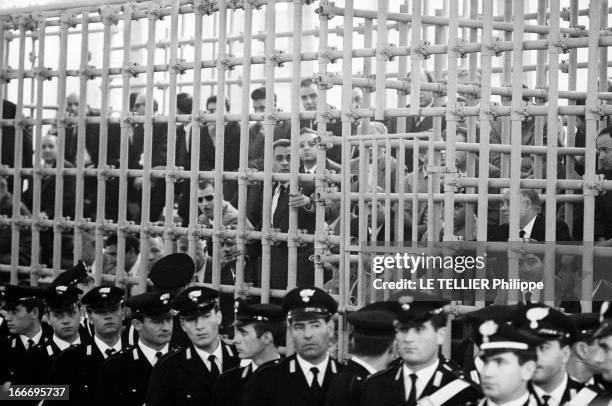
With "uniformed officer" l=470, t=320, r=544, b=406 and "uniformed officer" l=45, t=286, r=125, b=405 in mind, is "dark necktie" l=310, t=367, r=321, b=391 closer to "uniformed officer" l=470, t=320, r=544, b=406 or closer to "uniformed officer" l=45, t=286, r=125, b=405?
"uniformed officer" l=470, t=320, r=544, b=406

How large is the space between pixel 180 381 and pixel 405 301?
2024mm

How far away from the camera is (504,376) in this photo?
19.4 ft

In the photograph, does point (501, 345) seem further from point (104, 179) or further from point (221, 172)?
point (104, 179)

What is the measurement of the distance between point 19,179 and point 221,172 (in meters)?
2.77

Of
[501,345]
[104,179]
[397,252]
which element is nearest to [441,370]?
[501,345]

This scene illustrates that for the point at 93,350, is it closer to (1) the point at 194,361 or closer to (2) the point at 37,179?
(1) the point at 194,361

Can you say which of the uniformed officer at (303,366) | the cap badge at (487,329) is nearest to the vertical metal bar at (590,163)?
the cap badge at (487,329)

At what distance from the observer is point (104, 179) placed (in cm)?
1028

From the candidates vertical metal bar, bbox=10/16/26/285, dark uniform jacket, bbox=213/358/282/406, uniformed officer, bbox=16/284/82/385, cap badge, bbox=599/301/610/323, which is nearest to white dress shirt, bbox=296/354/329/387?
dark uniform jacket, bbox=213/358/282/406

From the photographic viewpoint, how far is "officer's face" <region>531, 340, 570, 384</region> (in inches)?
239

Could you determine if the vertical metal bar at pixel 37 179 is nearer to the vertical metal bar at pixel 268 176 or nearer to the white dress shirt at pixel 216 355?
the vertical metal bar at pixel 268 176

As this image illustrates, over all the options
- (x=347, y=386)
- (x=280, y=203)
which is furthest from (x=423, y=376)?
(x=280, y=203)

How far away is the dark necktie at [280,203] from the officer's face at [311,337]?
1929 millimetres

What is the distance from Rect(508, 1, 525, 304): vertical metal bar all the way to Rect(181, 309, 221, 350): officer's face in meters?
2.10
